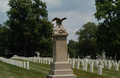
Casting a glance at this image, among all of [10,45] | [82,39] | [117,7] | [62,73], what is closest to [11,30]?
[10,45]

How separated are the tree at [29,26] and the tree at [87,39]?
13.9 metres

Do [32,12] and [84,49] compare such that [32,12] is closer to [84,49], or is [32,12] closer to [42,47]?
[42,47]

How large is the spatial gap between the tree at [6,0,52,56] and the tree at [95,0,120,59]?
15.6m

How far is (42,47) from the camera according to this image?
167 feet

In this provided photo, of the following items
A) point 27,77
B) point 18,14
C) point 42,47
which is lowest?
point 27,77

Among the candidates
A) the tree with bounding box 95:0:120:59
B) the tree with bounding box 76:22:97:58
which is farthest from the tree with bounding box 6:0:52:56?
the tree with bounding box 95:0:120:59

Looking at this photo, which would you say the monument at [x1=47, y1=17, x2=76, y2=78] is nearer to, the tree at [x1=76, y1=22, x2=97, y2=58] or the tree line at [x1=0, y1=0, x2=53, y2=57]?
the tree line at [x1=0, y1=0, x2=53, y2=57]

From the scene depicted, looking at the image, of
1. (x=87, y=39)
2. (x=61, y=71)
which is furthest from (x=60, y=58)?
(x=87, y=39)

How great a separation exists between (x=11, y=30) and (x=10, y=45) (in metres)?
3.90

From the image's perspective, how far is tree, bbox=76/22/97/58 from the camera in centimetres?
6094

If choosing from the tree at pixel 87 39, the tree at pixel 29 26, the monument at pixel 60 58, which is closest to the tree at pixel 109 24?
the tree at pixel 29 26

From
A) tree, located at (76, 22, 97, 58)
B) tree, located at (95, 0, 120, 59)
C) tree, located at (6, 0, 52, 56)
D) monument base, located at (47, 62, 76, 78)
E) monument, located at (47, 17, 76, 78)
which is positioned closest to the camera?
monument base, located at (47, 62, 76, 78)

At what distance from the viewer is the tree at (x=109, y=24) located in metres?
35.3

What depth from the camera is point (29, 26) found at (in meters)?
48.5
